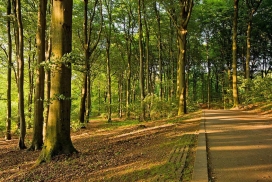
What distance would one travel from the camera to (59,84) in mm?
7926

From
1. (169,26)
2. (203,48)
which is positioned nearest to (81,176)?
(169,26)

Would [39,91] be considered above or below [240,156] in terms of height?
above

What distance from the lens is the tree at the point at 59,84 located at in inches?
307

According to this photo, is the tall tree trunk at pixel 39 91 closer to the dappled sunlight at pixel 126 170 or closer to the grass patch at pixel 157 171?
the dappled sunlight at pixel 126 170

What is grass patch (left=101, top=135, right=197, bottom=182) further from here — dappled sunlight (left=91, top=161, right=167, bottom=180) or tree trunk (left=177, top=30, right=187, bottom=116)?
tree trunk (left=177, top=30, right=187, bottom=116)

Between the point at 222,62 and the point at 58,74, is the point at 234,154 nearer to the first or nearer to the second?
the point at 58,74

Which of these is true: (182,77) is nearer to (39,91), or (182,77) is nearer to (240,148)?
(39,91)

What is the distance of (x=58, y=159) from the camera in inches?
→ 305

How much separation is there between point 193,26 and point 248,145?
1007 inches

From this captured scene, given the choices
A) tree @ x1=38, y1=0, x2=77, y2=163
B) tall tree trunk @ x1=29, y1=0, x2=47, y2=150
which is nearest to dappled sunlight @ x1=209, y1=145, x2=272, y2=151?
tree @ x1=38, y1=0, x2=77, y2=163

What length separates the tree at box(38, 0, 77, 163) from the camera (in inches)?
307

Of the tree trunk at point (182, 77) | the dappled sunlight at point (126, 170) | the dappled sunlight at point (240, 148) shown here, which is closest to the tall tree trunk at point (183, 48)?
the tree trunk at point (182, 77)

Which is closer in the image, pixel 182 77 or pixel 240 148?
pixel 240 148

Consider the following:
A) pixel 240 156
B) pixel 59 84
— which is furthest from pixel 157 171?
pixel 59 84
